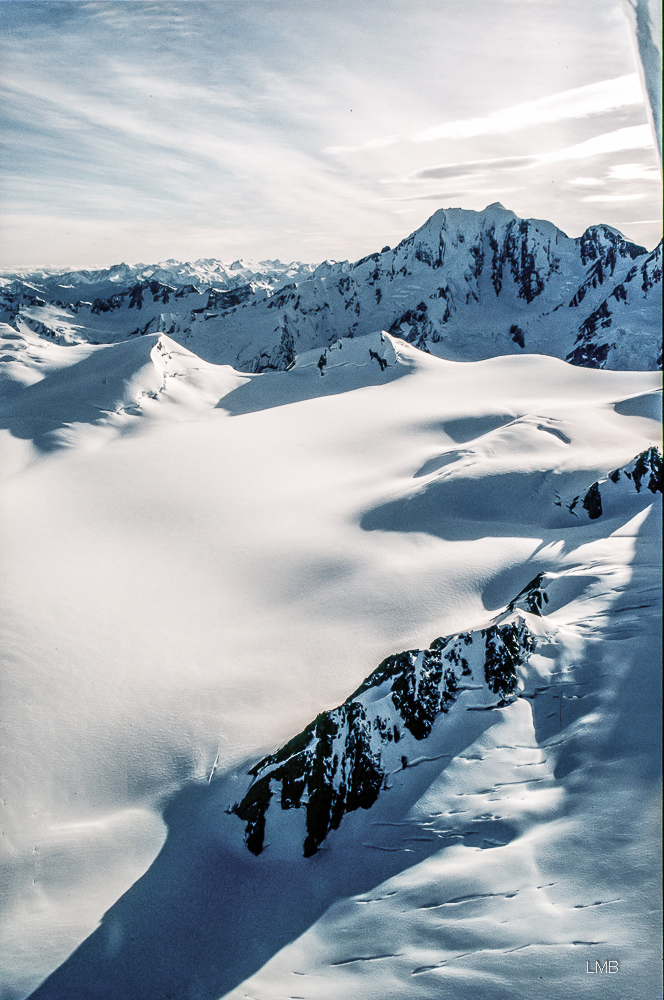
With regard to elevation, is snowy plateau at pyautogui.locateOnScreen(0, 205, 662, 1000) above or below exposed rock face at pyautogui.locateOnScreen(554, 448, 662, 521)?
below

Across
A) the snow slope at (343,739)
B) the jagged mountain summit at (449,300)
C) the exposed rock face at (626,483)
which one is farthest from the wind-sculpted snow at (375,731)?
the jagged mountain summit at (449,300)

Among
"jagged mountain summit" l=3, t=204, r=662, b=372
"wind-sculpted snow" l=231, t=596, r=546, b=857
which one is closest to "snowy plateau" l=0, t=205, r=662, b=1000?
"wind-sculpted snow" l=231, t=596, r=546, b=857

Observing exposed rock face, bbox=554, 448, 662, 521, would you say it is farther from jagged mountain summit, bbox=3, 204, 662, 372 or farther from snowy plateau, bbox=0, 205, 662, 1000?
jagged mountain summit, bbox=3, 204, 662, 372

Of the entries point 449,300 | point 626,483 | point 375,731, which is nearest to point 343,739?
point 375,731

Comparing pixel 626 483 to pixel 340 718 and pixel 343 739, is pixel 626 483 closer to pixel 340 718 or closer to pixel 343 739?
pixel 340 718

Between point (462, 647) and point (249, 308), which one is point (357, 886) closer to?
point (462, 647)

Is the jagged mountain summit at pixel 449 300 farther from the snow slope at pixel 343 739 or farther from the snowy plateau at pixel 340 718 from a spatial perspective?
the snow slope at pixel 343 739
